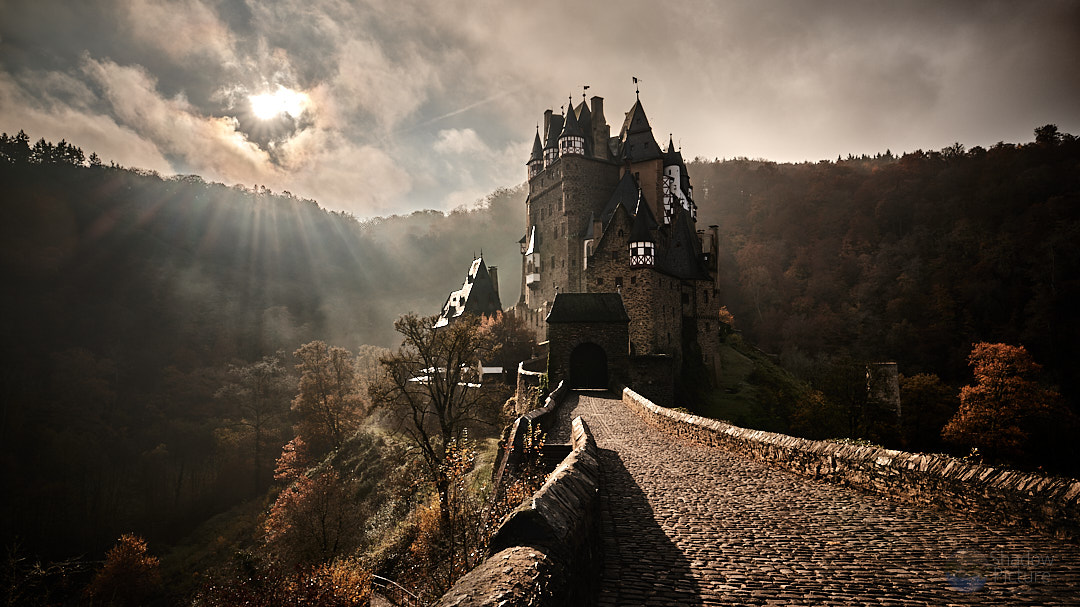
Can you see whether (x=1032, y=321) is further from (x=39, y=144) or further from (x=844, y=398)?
(x=39, y=144)

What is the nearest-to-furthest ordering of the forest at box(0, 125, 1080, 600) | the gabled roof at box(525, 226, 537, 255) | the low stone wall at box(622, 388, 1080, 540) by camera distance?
the low stone wall at box(622, 388, 1080, 540), the forest at box(0, 125, 1080, 600), the gabled roof at box(525, 226, 537, 255)

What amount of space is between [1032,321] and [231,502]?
7470cm

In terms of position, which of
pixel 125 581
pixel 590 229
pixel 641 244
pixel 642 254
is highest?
pixel 590 229

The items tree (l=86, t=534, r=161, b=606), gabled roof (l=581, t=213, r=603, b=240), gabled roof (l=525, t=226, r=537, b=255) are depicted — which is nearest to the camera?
tree (l=86, t=534, r=161, b=606)

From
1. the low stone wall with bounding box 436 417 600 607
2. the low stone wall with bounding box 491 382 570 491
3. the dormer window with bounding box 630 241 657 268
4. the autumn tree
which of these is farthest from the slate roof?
the low stone wall with bounding box 436 417 600 607

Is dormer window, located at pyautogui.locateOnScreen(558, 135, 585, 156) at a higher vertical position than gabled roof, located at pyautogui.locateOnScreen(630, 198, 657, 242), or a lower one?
higher

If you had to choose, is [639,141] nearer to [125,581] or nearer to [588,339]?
[588,339]

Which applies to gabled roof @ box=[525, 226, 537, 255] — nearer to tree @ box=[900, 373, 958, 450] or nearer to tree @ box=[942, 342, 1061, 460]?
tree @ box=[900, 373, 958, 450]

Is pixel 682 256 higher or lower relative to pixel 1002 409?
higher

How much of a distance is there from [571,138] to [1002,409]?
3753 centimetres

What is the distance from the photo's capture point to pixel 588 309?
25062 millimetres

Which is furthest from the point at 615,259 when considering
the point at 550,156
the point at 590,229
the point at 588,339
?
the point at 550,156

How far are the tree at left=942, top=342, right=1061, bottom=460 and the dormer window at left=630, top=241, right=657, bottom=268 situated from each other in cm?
2223

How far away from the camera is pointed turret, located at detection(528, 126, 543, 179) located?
2128 inches
